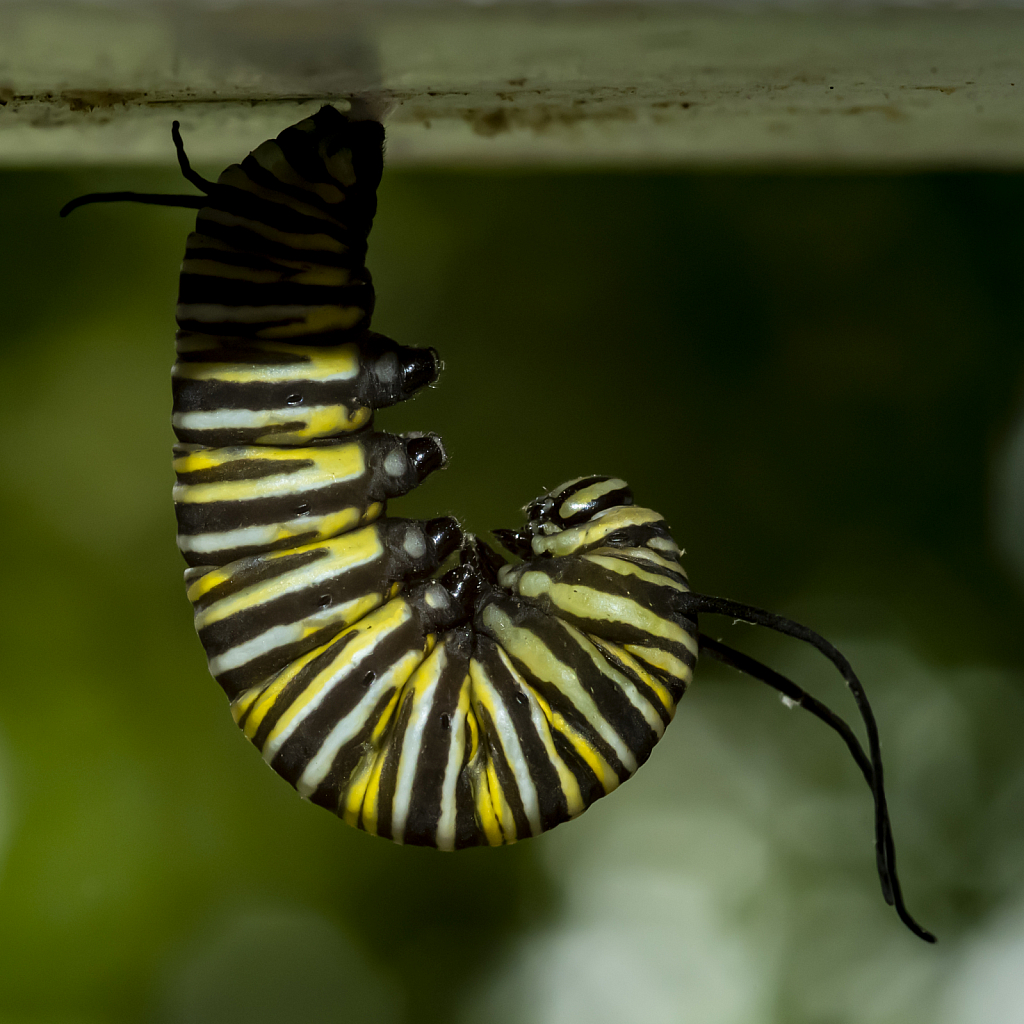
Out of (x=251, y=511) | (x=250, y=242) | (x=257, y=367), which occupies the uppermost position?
(x=250, y=242)

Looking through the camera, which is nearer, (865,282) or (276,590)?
(276,590)

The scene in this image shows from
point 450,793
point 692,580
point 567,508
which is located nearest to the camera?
point 450,793

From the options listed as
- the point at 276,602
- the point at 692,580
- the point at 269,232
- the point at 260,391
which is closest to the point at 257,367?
the point at 260,391

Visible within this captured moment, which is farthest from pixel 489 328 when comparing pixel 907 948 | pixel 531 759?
pixel 907 948

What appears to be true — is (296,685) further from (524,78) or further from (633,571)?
(524,78)

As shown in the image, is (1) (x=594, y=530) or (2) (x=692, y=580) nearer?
(1) (x=594, y=530)

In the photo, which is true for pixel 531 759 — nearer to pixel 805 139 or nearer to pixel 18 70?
pixel 18 70
